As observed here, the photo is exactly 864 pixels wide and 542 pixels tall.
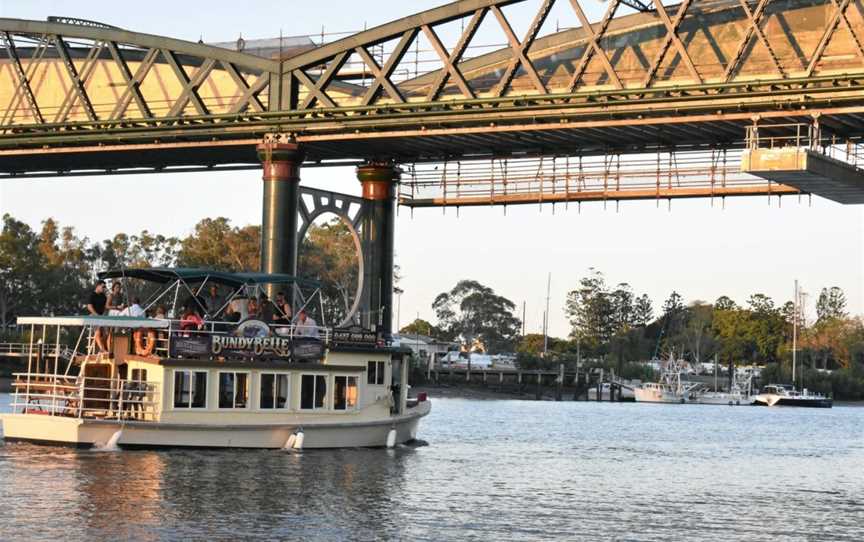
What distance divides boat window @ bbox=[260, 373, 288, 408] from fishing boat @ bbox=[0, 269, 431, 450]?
0.09ft

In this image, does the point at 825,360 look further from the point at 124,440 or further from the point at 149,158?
the point at 124,440

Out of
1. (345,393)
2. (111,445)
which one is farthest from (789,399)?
(111,445)

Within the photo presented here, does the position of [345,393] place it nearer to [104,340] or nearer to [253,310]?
[253,310]

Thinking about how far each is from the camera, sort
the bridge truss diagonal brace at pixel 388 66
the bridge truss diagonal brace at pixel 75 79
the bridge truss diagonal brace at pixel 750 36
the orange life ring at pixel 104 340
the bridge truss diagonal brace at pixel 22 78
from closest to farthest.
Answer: the bridge truss diagonal brace at pixel 750 36
the orange life ring at pixel 104 340
the bridge truss diagonal brace at pixel 388 66
the bridge truss diagonal brace at pixel 75 79
the bridge truss diagonal brace at pixel 22 78

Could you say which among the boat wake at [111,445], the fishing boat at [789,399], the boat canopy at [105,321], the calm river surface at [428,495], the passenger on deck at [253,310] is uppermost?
the passenger on deck at [253,310]

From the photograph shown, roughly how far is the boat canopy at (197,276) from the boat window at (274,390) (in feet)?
11.4

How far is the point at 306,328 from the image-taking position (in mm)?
47812

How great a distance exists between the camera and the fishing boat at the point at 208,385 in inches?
1743

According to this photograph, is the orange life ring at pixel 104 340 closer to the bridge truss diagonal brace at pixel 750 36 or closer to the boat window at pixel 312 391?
the boat window at pixel 312 391

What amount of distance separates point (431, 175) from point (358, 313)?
5.67 metres

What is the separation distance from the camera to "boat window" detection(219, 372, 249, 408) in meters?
45.5

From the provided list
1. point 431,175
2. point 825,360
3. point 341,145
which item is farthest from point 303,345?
point 825,360

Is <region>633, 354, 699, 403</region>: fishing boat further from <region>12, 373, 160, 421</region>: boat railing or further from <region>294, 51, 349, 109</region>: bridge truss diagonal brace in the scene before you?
<region>12, 373, 160, 421</region>: boat railing

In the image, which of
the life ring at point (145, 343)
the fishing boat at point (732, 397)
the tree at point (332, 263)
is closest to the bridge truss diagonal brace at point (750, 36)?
the life ring at point (145, 343)
